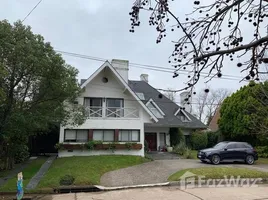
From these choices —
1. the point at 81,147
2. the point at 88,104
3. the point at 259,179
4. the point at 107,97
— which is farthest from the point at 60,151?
the point at 259,179

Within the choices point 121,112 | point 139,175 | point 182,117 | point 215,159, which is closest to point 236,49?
point 139,175

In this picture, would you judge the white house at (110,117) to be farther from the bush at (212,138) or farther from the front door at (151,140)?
the bush at (212,138)

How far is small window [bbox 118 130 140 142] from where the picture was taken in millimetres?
20283

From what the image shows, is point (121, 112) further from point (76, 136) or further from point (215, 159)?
point (215, 159)

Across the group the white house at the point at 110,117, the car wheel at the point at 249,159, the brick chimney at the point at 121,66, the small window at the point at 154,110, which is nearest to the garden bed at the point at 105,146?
the white house at the point at 110,117

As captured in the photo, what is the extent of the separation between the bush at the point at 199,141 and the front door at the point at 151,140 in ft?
13.4

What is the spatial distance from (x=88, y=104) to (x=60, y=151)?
4180 mm

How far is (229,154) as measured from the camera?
58.1ft

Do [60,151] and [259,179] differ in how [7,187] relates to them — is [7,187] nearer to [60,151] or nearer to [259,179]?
[60,151]

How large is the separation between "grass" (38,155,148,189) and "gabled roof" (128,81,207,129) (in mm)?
6719

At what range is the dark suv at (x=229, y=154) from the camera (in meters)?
17.3

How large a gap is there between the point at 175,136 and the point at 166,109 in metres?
3.50

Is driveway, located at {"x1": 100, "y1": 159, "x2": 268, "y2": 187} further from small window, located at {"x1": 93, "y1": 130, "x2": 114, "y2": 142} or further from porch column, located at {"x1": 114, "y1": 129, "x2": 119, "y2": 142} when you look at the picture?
small window, located at {"x1": 93, "y1": 130, "x2": 114, "y2": 142}

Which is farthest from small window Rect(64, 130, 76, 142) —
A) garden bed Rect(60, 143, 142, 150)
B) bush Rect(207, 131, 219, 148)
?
bush Rect(207, 131, 219, 148)
